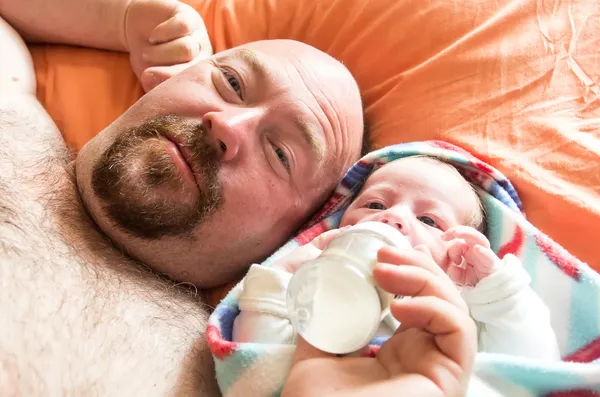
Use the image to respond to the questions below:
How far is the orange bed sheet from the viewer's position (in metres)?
1.09

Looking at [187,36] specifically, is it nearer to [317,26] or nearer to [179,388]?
[317,26]

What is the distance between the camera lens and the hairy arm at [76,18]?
1481mm

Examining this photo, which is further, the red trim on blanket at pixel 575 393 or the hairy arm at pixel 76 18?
the hairy arm at pixel 76 18

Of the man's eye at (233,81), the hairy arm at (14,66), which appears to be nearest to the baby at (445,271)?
the man's eye at (233,81)

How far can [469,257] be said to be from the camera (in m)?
0.90

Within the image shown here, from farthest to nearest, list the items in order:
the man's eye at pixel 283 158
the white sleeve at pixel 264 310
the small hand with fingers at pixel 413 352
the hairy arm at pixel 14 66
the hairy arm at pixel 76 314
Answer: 1. the hairy arm at pixel 14 66
2. the man's eye at pixel 283 158
3. the white sleeve at pixel 264 310
4. the hairy arm at pixel 76 314
5. the small hand with fingers at pixel 413 352

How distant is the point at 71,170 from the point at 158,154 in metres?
0.30

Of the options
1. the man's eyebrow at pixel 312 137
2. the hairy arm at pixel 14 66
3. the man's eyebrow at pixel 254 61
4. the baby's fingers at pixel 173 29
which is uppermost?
the man's eyebrow at pixel 254 61

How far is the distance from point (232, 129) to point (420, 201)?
0.37m

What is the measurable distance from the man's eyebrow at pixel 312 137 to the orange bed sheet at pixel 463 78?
0.26m

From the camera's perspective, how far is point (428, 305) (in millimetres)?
620

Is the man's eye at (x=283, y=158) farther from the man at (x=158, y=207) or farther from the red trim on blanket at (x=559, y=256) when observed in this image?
the red trim on blanket at (x=559, y=256)

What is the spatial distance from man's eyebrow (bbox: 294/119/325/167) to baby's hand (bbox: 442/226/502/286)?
307 millimetres

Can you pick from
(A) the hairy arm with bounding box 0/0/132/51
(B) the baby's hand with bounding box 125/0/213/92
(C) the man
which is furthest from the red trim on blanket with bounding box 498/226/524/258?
(A) the hairy arm with bounding box 0/0/132/51
